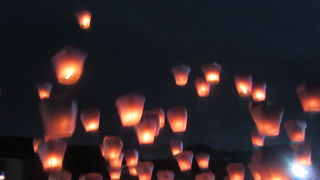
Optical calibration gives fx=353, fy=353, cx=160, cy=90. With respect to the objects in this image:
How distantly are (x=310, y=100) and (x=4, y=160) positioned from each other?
481 centimetres

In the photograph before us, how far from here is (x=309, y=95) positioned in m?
5.96

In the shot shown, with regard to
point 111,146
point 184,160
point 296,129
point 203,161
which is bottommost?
point 203,161

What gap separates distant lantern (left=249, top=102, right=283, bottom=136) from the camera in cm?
590

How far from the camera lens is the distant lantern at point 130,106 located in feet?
20.6

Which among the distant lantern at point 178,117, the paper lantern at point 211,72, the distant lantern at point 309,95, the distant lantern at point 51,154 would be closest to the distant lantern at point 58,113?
the distant lantern at point 51,154

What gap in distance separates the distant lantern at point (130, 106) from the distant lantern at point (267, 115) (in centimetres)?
198

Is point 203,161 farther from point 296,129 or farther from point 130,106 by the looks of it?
point 130,106

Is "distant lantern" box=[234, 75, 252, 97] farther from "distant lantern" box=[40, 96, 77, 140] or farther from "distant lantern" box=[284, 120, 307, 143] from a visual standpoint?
"distant lantern" box=[40, 96, 77, 140]

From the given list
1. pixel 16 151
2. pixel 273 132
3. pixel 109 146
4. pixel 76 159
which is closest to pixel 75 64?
pixel 16 151

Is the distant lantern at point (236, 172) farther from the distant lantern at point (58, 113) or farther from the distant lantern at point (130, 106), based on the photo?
the distant lantern at point (58, 113)

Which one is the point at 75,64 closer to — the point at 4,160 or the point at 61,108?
the point at 61,108

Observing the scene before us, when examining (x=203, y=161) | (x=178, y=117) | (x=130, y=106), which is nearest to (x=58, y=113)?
(x=130, y=106)

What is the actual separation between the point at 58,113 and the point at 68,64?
43.0 inches

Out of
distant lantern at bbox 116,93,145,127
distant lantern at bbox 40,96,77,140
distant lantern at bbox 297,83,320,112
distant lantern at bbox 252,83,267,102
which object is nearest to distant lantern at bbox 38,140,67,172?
distant lantern at bbox 116,93,145,127
